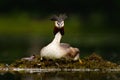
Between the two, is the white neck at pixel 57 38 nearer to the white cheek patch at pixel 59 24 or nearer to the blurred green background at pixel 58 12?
the white cheek patch at pixel 59 24

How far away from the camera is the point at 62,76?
815 inches

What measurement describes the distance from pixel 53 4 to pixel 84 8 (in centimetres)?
237

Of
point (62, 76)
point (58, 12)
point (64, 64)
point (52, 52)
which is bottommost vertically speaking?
point (62, 76)

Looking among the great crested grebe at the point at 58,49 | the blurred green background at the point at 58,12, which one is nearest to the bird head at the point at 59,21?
the great crested grebe at the point at 58,49

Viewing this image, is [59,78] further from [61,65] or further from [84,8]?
[84,8]

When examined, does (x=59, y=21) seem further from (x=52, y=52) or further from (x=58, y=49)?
(x=52, y=52)

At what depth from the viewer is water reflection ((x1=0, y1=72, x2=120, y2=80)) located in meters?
20.4

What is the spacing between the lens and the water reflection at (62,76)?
2038 cm

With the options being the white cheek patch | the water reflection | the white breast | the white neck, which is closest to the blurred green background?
the white neck

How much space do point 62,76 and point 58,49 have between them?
4.57 ft

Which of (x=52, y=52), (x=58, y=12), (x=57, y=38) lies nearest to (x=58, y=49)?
(x=52, y=52)

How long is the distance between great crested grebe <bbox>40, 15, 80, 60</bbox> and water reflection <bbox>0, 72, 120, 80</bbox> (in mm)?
704

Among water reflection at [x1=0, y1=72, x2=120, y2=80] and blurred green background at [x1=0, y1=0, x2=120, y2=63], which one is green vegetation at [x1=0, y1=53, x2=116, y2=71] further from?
blurred green background at [x1=0, y1=0, x2=120, y2=63]

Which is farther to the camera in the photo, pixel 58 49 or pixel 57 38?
pixel 57 38
